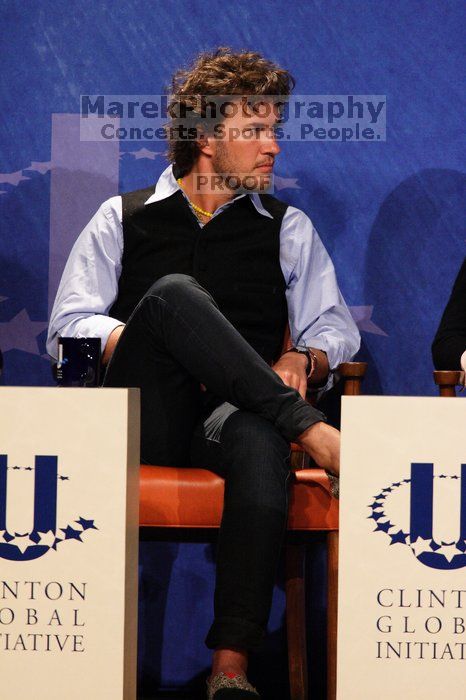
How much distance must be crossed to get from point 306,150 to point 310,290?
47 centimetres

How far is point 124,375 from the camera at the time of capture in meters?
1.84

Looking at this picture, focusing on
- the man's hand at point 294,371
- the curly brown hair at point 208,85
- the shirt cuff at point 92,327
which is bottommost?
the man's hand at point 294,371

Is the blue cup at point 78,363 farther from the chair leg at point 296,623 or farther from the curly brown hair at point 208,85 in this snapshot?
the curly brown hair at point 208,85

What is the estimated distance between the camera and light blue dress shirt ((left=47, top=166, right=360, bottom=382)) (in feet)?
7.21

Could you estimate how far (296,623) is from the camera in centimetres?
215

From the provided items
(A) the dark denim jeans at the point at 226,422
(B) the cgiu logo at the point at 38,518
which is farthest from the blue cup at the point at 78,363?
(B) the cgiu logo at the point at 38,518

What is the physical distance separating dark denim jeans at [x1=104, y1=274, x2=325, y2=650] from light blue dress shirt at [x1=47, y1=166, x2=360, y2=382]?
1.08 ft

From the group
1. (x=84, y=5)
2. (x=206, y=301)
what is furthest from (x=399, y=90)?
(x=206, y=301)

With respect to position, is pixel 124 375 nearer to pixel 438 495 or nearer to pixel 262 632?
pixel 262 632

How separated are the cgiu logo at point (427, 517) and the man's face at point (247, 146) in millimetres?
1122

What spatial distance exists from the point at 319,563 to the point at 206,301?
1.03 metres

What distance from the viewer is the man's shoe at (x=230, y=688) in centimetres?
147

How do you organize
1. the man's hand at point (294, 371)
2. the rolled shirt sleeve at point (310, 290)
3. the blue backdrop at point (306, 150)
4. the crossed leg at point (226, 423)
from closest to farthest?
1. the crossed leg at point (226, 423)
2. the man's hand at point (294, 371)
3. the rolled shirt sleeve at point (310, 290)
4. the blue backdrop at point (306, 150)

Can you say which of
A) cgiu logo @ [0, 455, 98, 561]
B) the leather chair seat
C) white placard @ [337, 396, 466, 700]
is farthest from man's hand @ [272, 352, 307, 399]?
cgiu logo @ [0, 455, 98, 561]
